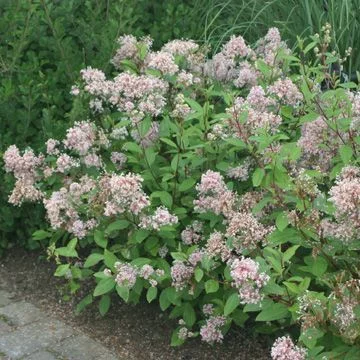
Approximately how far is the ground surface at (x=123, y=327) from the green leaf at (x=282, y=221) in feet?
2.66

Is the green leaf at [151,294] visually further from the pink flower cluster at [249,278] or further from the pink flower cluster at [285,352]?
the pink flower cluster at [285,352]

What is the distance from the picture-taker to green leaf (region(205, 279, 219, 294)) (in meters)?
3.26

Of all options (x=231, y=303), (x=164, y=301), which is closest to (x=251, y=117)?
(x=231, y=303)

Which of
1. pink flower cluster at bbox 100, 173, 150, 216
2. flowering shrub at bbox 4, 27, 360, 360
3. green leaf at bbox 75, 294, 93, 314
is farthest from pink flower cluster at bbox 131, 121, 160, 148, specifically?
green leaf at bbox 75, 294, 93, 314

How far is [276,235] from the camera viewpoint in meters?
3.11

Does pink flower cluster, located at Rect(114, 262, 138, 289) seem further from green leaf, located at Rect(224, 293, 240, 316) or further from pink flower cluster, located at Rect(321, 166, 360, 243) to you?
pink flower cluster, located at Rect(321, 166, 360, 243)

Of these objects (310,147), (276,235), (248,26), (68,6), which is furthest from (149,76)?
(248,26)

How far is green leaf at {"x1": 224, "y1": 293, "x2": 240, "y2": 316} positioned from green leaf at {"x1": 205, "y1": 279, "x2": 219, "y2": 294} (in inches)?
4.2

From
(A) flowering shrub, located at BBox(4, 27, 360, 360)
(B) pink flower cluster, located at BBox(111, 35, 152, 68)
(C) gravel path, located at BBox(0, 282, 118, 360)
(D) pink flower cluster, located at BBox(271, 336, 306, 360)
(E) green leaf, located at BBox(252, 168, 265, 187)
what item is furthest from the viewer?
(B) pink flower cluster, located at BBox(111, 35, 152, 68)

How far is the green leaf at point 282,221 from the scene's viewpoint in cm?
308

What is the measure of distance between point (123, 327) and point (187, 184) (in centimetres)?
80

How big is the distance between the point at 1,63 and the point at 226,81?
132cm

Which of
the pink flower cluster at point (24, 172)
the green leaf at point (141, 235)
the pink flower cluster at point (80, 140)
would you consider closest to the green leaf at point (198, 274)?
the green leaf at point (141, 235)

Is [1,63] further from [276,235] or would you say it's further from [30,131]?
[276,235]
